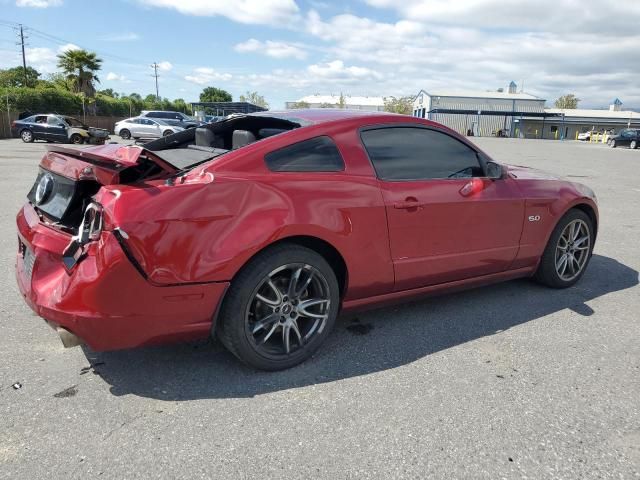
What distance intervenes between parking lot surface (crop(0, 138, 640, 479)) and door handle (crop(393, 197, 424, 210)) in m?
0.93

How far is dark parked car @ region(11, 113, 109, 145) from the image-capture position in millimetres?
24250

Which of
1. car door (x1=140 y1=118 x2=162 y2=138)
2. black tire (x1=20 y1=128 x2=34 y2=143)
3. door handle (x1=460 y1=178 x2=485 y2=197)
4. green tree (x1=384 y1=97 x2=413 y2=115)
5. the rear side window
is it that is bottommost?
black tire (x1=20 y1=128 x2=34 y2=143)

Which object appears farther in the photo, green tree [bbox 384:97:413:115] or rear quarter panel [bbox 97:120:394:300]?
green tree [bbox 384:97:413:115]

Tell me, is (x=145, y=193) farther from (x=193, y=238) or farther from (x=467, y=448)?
(x=467, y=448)

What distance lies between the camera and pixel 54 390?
2.78 m

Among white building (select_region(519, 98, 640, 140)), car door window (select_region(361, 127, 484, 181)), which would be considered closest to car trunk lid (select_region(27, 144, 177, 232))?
car door window (select_region(361, 127, 484, 181))

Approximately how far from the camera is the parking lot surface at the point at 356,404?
2256mm

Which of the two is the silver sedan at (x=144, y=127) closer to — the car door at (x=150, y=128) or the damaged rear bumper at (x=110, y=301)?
the car door at (x=150, y=128)

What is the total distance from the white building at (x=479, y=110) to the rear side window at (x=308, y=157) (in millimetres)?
66205

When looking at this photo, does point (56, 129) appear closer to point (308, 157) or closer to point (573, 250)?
point (308, 157)

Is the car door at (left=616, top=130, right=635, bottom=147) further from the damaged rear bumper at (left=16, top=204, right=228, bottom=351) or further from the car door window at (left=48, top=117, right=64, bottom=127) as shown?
the damaged rear bumper at (left=16, top=204, right=228, bottom=351)

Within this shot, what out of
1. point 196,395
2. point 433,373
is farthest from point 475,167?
point 196,395

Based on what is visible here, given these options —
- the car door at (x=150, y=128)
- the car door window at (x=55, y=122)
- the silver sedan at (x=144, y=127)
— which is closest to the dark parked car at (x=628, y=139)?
the silver sedan at (x=144, y=127)

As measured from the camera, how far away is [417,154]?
11.9ft
